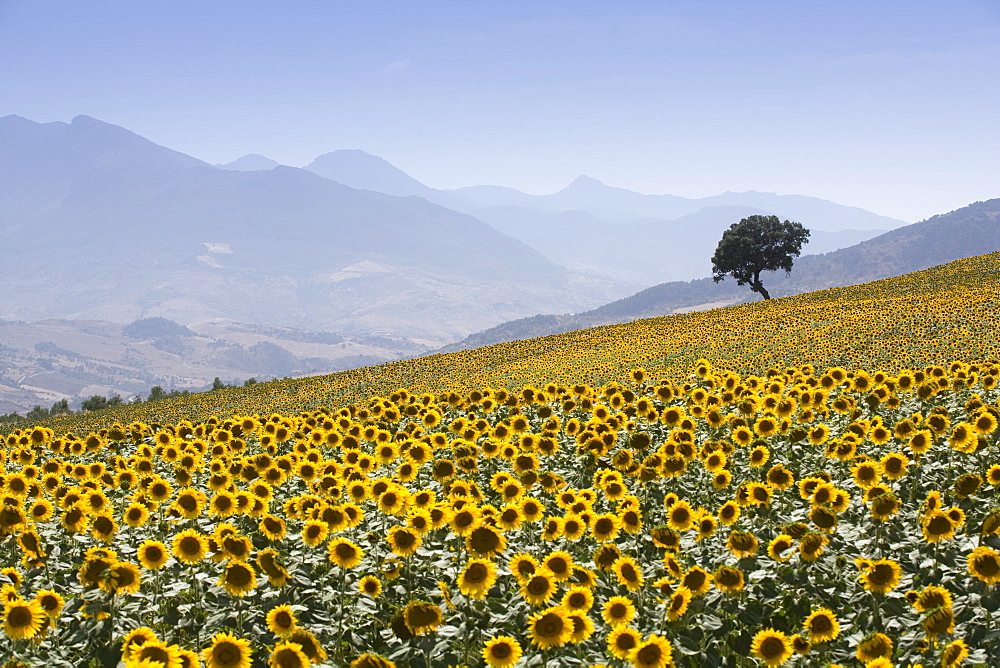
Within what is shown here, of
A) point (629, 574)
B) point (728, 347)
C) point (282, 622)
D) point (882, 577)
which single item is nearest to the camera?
point (282, 622)

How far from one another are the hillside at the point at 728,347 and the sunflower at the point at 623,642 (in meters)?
12.7

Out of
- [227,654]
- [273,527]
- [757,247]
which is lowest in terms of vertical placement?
[227,654]

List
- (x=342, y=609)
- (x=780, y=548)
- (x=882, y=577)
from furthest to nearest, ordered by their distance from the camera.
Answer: (x=780, y=548) → (x=342, y=609) → (x=882, y=577)

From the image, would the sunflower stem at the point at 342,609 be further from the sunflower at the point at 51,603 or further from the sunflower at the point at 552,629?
the sunflower at the point at 51,603

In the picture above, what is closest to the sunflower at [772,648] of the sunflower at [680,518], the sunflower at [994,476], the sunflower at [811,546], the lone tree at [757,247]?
the sunflower at [811,546]

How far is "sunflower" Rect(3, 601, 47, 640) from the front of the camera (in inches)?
191

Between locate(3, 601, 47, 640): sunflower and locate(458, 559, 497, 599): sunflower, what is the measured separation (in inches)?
111

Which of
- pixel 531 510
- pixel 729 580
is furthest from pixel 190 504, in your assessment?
pixel 729 580

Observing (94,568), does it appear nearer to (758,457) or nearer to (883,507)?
(883,507)

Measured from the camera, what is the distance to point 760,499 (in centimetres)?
688

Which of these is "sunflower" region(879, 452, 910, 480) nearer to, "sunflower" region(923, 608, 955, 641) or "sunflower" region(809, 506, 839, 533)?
"sunflower" region(809, 506, 839, 533)

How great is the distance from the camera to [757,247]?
65.9m

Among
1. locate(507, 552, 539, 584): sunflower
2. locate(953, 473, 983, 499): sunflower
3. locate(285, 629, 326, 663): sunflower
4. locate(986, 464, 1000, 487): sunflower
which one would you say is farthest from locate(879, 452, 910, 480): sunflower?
locate(285, 629, 326, 663): sunflower

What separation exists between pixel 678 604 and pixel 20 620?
14.4 ft
